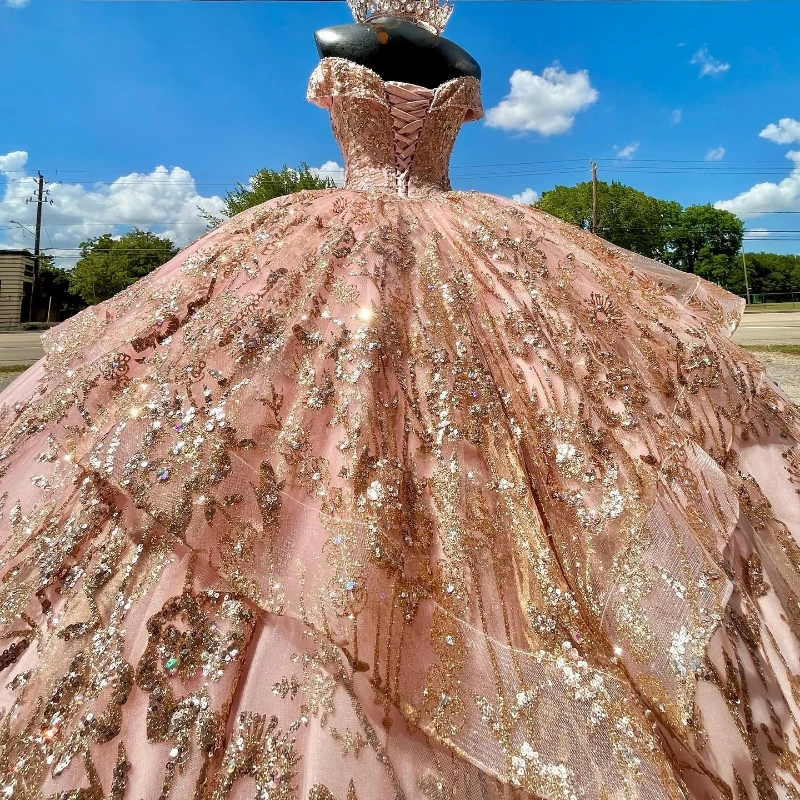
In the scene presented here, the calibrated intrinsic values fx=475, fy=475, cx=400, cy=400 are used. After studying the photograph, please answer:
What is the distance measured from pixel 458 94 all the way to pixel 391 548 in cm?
166

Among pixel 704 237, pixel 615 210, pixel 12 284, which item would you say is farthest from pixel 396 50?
pixel 704 237

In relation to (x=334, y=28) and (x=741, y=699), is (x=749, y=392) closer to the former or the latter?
(x=741, y=699)

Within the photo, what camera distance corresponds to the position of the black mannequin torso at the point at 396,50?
1682 millimetres

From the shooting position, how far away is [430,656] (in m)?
0.75

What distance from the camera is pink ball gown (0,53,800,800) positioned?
70 centimetres

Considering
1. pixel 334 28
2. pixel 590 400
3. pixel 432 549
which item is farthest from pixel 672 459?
pixel 334 28

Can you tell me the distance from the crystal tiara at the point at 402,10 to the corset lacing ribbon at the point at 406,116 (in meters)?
0.40

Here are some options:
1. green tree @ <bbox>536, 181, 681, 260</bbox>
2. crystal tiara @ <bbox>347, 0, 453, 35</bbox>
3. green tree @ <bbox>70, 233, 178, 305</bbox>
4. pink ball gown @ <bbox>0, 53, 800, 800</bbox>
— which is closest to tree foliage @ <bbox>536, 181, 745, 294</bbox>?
green tree @ <bbox>536, 181, 681, 260</bbox>

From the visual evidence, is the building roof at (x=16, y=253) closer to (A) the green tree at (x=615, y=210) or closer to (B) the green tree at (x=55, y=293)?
(B) the green tree at (x=55, y=293)

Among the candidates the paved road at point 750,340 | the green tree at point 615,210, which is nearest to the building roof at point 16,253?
the paved road at point 750,340

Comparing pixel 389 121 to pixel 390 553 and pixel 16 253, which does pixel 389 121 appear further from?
pixel 16 253

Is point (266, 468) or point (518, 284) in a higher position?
point (518, 284)

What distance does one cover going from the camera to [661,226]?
97.2 feet

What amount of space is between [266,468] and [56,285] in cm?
3146
